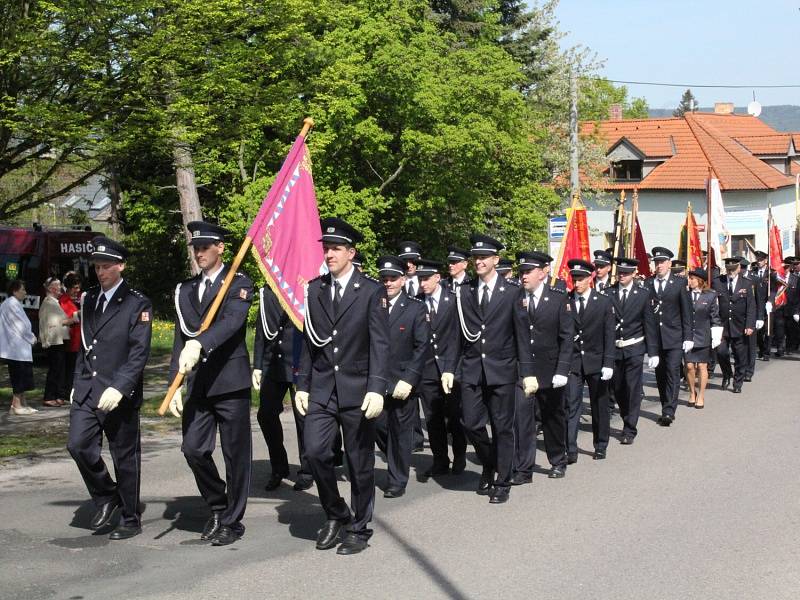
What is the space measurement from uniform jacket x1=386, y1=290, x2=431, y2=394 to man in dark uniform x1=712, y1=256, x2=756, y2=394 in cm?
896

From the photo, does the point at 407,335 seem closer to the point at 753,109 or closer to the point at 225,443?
the point at 225,443

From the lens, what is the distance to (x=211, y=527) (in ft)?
25.6

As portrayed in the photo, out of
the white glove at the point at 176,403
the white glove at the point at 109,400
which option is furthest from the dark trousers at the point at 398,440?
the white glove at the point at 109,400

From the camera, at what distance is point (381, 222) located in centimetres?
3109

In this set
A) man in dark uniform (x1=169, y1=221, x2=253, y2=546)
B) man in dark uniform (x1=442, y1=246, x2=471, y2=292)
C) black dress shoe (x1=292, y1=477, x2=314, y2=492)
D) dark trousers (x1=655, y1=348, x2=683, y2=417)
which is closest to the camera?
man in dark uniform (x1=169, y1=221, x2=253, y2=546)

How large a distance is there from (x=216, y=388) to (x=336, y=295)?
1.06 metres

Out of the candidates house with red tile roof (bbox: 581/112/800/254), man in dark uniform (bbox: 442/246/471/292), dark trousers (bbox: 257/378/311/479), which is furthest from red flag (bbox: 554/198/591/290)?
house with red tile roof (bbox: 581/112/800/254)

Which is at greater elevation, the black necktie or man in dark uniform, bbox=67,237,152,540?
the black necktie

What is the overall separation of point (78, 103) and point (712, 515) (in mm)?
8929

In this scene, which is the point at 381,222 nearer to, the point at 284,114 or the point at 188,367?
the point at 284,114

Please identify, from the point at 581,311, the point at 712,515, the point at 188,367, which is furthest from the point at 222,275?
the point at 581,311

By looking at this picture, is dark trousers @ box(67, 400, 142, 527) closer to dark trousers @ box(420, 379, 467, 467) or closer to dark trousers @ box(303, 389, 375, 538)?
dark trousers @ box(303, 389, 375, 538)

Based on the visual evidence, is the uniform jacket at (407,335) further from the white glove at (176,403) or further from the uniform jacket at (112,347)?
the white glove at (176,403)

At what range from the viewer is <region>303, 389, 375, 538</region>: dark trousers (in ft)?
24.3
